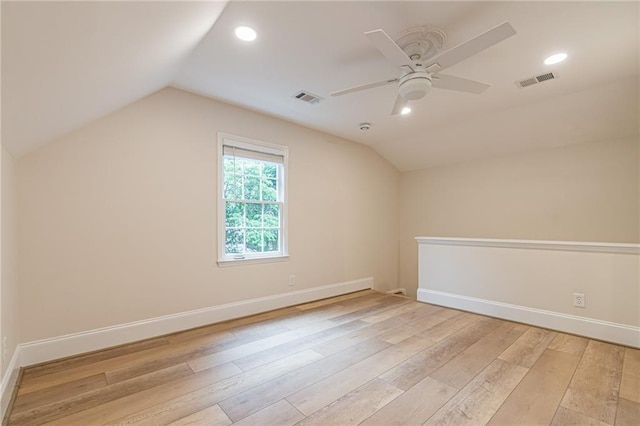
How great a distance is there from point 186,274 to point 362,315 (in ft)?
6.95

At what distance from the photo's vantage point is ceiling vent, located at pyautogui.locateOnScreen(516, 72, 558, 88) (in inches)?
110

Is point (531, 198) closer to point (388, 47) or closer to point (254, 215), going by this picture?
point (388, 47)

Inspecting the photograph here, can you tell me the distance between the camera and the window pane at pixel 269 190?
3.86m

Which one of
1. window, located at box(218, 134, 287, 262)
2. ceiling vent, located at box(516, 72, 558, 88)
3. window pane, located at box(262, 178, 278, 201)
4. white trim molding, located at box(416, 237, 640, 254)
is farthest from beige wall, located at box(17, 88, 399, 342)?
ceiling vent, located at box(516, 72, 558, 88)

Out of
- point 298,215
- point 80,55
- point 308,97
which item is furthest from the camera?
point 298,215

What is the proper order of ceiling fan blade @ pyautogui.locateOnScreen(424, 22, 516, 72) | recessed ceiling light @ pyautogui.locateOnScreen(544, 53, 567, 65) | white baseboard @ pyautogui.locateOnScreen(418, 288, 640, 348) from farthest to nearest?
1. white baseboard @ pyautogui.locateOnScreen(418, 288, 640, 348)
2. recessed ceiling light @ pyautogui.locateOnScreen(544, 53, 567, 65)
3. ceiling fan blade @ pyautogui.locateOnScreen(424, 22, 516, 72)

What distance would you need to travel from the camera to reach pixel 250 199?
3.71 m

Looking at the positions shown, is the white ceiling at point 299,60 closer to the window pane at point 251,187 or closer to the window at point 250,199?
the window at point 250,199

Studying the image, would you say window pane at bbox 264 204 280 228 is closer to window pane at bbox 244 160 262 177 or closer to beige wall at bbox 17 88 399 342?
beige wall at bbox 17 88 399 342

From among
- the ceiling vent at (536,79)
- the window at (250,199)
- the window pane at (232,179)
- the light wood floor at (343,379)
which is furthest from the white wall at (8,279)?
the ceiling vent at (536,79)

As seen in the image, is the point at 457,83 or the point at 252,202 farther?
the point at 252,202

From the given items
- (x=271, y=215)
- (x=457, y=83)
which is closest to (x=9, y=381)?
(x=271, y=215)

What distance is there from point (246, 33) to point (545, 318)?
13.3ft

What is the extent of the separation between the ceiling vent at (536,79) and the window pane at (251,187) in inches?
123
